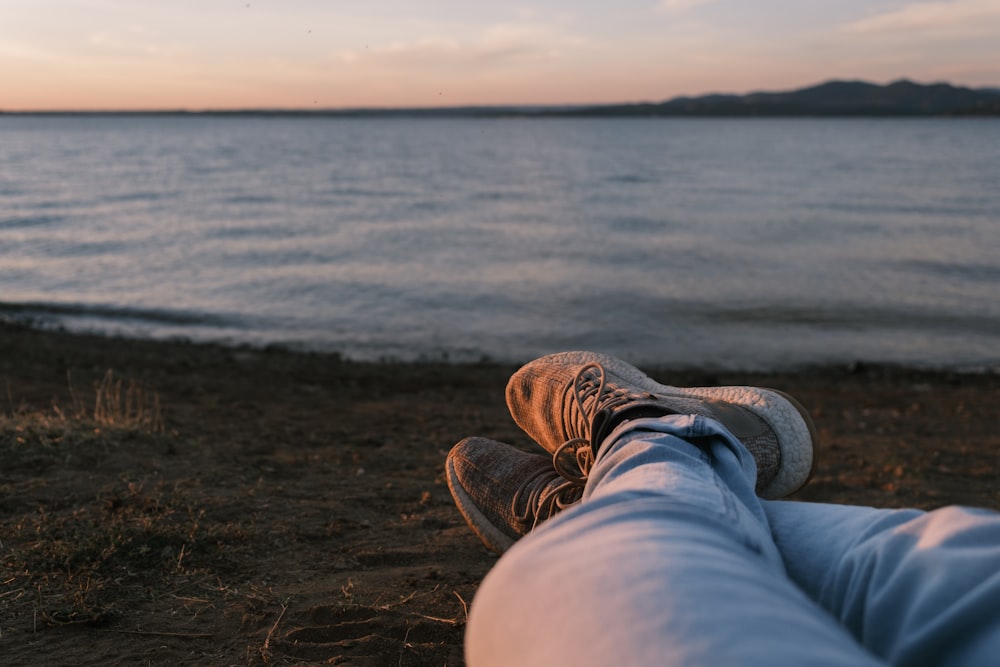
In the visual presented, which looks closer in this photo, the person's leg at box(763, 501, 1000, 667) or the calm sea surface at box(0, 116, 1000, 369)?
the person's leg at box(763, 501, 1000, 667)

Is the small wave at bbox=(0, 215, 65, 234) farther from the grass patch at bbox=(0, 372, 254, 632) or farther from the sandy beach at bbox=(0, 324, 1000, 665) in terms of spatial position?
the grass patch at bbox=(0, 372, 254, 632)

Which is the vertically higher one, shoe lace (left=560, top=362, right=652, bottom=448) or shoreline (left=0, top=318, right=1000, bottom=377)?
shoe lace (left=560, top=362, right=652, bottom=448)

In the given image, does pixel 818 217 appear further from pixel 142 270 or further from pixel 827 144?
Result: pixel 827 144

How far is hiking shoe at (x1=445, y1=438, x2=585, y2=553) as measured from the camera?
6.38 feet

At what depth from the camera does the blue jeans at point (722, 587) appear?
0.71 metres

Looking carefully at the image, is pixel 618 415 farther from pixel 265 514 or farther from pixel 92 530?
pixel 92 530

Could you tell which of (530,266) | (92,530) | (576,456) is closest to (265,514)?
(92,530)

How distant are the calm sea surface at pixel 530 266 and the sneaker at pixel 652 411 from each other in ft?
21.3

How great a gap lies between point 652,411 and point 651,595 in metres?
0.93

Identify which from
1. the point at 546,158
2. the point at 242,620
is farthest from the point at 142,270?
the point at 546,158

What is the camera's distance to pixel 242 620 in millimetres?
1915

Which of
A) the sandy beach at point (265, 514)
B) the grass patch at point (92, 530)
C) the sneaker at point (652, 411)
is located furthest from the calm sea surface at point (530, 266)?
the sneaker at point (652, 411)

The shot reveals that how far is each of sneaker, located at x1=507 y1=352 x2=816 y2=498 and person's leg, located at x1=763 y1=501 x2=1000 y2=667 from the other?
21.4 inches

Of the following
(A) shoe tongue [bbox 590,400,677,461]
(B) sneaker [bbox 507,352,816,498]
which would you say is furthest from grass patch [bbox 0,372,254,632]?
(A) shoe tongue [bbox 590,400,677,461]
